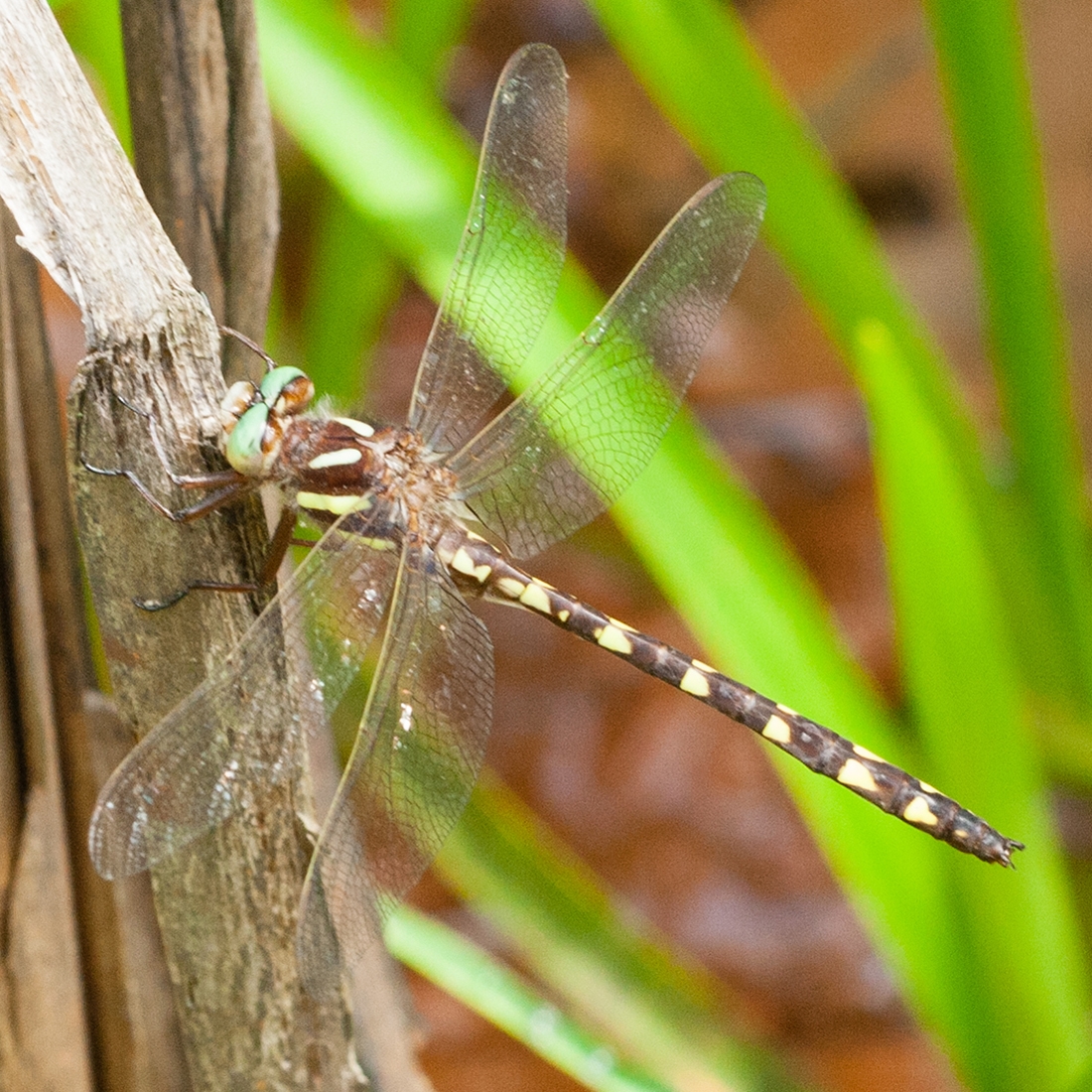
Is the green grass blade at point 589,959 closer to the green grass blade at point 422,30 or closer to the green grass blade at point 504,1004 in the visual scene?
the green grass blade at point 504,1004

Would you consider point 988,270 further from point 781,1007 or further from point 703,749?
point 781,1007

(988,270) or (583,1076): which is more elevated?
(988,270)

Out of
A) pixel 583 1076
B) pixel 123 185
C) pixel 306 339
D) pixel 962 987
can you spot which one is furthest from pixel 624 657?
pixel 306 339

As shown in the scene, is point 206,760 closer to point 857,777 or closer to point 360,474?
point 360,474

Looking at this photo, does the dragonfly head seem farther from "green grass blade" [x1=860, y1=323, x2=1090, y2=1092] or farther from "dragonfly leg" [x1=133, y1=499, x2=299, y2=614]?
"green grass blade" [x1=860, y1=323, x2=1090, y2=1092]

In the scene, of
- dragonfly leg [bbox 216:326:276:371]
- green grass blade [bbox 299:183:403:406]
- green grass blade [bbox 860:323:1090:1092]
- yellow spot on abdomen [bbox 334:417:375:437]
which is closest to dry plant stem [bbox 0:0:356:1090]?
dragonfly leg [bbox 216:326:276:371]
